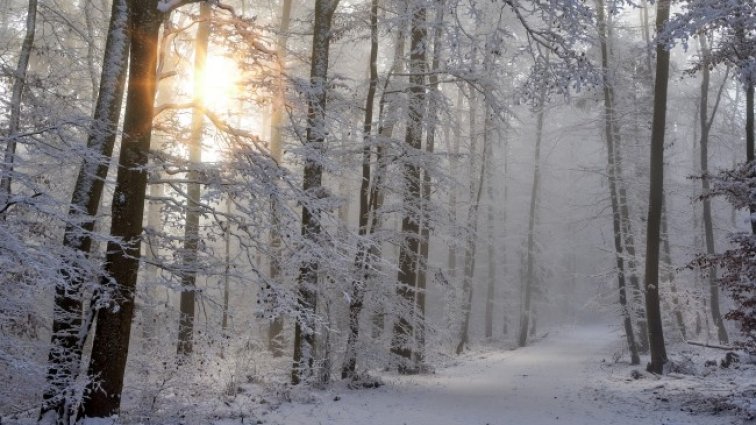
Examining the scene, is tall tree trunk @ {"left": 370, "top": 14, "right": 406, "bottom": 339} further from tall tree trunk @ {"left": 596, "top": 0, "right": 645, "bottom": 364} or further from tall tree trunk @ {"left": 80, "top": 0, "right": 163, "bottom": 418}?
tall tree trunk @ {"left": 596, "top": 0, "right": 645, "bottom": 364}

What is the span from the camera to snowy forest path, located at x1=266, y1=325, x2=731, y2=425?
344 inches

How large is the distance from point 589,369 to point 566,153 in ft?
108

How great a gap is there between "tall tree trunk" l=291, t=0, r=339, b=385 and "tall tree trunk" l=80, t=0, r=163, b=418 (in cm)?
240

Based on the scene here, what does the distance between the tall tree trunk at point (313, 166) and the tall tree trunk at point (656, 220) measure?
890 cm

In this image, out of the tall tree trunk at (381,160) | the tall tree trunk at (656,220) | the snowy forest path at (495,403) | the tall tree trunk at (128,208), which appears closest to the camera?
the tall tree trunk at (128,208)

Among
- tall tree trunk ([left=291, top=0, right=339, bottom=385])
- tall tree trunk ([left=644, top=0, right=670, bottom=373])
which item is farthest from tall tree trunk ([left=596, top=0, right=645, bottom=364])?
tall tree trunk ([left=291, top=0, right=339, bottom=385])

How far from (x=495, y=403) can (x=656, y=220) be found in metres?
7.23

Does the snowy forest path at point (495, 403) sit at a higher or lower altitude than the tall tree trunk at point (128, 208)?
lower

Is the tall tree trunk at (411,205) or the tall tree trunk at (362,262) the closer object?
the tall tree trunk at (362,262)

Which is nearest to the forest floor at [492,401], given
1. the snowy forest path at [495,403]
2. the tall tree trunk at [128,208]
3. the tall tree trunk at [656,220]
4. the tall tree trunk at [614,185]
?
the snowy forest path at [495,403]

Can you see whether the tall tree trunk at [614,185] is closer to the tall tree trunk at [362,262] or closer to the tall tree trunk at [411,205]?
the tall tree trunk at [411,205]

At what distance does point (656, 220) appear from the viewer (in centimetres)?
1408

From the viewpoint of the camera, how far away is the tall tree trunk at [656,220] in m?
14.0

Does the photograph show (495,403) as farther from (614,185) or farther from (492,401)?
(614,185)
